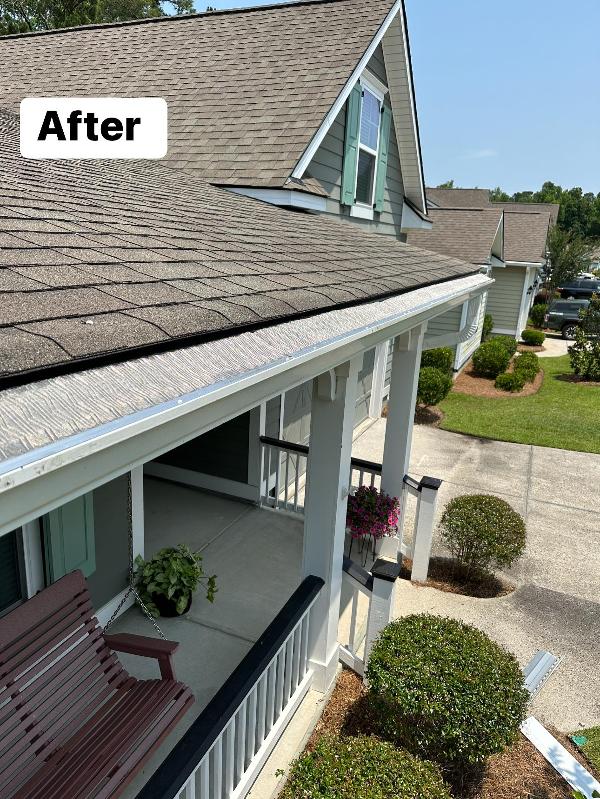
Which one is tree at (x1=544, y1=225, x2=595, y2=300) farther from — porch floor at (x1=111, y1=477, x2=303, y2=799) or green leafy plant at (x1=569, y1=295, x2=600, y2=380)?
porch floor at (x1=111, y1=477, x2=303, y2=799)

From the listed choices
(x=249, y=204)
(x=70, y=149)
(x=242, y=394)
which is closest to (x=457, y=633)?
(x=242, y=394)

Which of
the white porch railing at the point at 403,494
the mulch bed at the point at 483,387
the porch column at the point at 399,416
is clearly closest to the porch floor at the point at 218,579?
the white porch railing at the point at 403,494

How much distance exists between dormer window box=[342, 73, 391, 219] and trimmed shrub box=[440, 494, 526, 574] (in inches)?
186

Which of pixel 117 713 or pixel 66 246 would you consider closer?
pixel 66 246

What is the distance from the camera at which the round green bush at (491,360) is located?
53.2ft

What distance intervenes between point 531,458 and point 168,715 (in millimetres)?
→ 8848

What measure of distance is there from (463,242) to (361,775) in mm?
16538

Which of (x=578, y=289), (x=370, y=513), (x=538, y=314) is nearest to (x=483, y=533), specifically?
(x=370, y=513)

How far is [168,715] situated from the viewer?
10.0 feet

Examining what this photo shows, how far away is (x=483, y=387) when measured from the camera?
52.3 feet

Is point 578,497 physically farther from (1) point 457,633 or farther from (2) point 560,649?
(1) point 457,633

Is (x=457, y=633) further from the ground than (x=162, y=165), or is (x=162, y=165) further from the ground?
(x=162, y=165)

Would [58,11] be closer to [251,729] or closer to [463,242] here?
[463,242]

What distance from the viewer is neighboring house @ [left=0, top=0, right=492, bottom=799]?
54.7 inches
